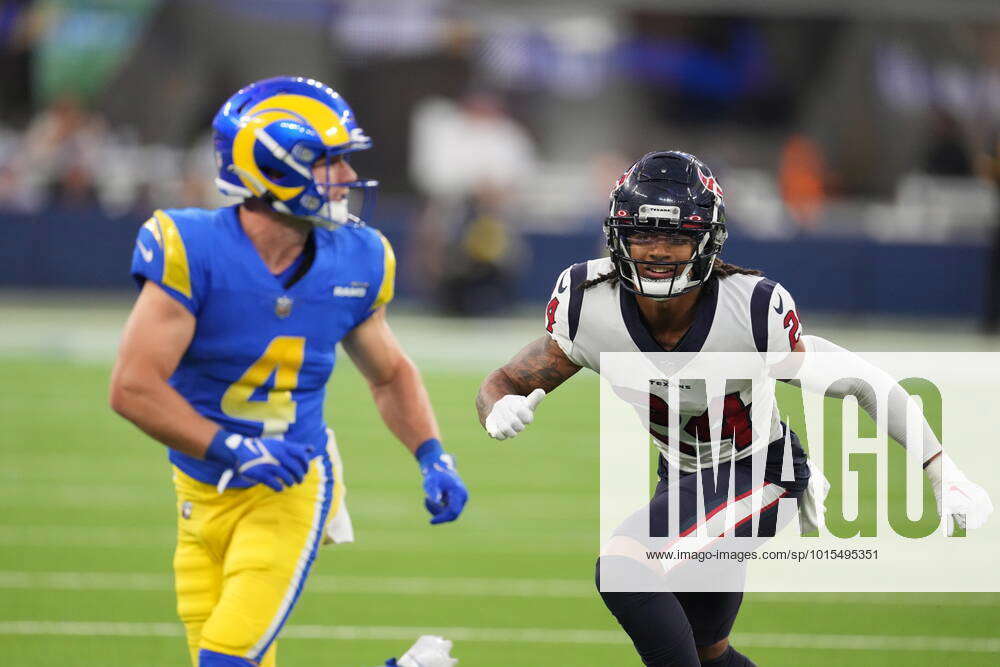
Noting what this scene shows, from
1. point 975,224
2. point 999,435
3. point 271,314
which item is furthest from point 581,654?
point 975,224

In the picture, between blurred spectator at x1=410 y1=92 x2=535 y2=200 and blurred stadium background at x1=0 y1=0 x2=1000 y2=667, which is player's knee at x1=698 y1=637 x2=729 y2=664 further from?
blurred spectator at x1=410 y1=92 x2=535 y2=200

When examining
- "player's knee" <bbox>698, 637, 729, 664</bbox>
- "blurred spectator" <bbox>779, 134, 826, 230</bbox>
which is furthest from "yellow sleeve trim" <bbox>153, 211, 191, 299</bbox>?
"blurred spectator" <bbox>779, 134, 826, 230</bbox>

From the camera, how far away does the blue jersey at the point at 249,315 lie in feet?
12.6

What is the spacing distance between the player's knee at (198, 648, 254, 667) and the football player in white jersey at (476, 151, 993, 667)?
86cm

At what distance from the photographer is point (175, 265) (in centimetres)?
381

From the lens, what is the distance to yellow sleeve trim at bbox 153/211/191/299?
12.5ft

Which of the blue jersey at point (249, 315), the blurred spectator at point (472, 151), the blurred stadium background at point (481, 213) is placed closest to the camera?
the blue jersey at point (249, 315)

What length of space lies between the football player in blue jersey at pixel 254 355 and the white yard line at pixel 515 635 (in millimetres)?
1716

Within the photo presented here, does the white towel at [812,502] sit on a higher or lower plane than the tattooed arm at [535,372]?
lower

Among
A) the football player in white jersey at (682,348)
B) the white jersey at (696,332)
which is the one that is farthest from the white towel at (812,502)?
the white jersey at (696,332)

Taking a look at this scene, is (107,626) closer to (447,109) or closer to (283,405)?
(283,405)

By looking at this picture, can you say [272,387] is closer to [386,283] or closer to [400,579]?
[386,283]

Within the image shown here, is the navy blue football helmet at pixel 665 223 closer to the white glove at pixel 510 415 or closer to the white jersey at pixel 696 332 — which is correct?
the white jersey at pixel 696 332

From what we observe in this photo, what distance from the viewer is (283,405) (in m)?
4.06
